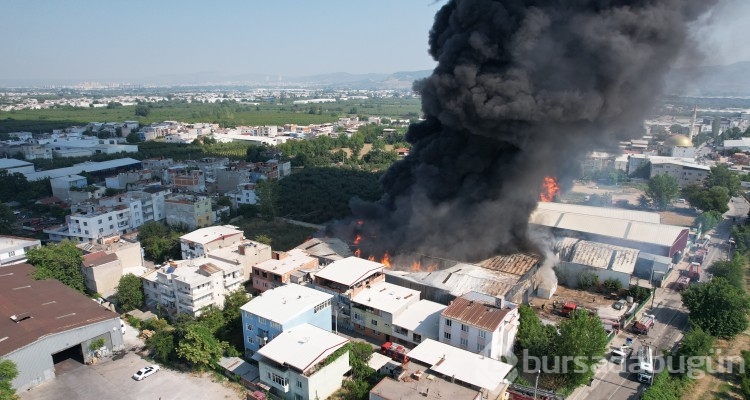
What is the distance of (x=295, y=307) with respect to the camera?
53.3 feet

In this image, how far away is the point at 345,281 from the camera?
18109 mm

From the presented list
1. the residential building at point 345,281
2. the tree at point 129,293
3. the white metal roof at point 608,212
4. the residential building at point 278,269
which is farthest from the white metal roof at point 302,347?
the white metal roof at point 608,212

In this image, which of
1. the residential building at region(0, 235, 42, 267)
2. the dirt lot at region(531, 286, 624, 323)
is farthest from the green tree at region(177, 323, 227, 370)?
the residential building at region(0, 235, 42, 267)

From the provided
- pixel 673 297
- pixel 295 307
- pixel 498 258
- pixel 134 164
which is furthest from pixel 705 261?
pixel 134 164

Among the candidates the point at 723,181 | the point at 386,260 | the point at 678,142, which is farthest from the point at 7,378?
the point at 678,142

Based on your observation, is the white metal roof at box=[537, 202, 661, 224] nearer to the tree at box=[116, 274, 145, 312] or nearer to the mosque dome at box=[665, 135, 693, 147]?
the tree at box=[116, 274, 145, 312]

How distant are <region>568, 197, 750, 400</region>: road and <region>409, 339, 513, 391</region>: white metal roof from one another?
9.04 ft

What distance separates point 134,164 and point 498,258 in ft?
135

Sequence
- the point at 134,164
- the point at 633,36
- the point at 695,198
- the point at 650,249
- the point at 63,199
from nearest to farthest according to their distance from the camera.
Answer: the point at 633,36 < the point at 650,249 < the point at 695,198 < the point at 63,199 < the point at 134,164

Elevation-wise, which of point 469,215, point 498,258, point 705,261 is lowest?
point 705,261

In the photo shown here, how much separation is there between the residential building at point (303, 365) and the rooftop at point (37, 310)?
260 inches

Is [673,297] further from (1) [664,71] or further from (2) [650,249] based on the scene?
(1) [664,71]

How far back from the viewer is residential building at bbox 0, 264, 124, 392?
15.0 meters

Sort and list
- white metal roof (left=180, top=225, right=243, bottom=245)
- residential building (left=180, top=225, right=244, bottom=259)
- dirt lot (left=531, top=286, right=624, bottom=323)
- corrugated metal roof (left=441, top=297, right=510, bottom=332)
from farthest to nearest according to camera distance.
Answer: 1. white metal roof (left=180, top=225, right=243, bottom=245)
2. residential building (left=180, top=225, right=244, bottom=259)
3. dirt lot (left=531, top=286, right=624, bottom=323)
4. corrugated metal roof (left=441, top=297, right=510, bottom=332)
